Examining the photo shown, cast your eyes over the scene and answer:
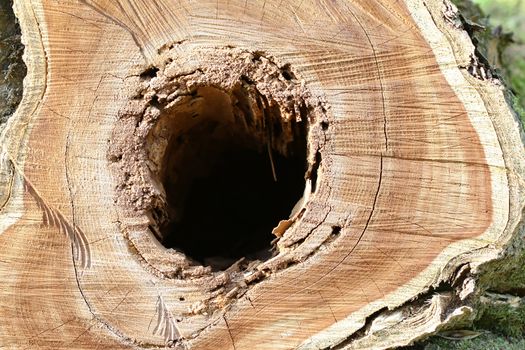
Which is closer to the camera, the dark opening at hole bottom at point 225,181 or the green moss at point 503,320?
the green moss at point 503,320

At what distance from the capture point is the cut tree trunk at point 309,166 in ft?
4.74

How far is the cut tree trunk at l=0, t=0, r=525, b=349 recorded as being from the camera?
4.74 ft

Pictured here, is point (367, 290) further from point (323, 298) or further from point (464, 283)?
point (464, 283)

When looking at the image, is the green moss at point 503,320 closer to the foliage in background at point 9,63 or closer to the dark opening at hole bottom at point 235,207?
the dark opening at hole bottom at point 235,207

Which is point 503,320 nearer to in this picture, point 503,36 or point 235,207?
point 235,207

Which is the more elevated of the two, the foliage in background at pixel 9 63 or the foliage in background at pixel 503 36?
the foliage in background at pixel 503 36

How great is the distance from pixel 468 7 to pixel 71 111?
1483 millimetres

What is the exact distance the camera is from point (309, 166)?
4.88 feet

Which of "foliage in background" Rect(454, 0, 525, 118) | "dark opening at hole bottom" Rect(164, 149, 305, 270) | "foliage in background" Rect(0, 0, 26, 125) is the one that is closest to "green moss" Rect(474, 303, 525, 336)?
"foliage in background" Rect(454, 0, 525, 118)

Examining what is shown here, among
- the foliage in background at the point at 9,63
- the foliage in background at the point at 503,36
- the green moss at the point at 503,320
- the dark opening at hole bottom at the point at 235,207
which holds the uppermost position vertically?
the foliage in background at the point at 503,36

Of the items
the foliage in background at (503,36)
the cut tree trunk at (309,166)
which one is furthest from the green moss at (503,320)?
the foliage in background at (503,36)

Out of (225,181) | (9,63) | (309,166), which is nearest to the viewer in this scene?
(309,166)

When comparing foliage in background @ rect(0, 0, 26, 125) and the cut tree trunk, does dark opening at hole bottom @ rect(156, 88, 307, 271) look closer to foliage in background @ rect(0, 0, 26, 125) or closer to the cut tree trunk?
the cut tree trunk

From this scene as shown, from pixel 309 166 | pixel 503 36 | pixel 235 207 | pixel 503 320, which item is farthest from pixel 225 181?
pixel 503 36
